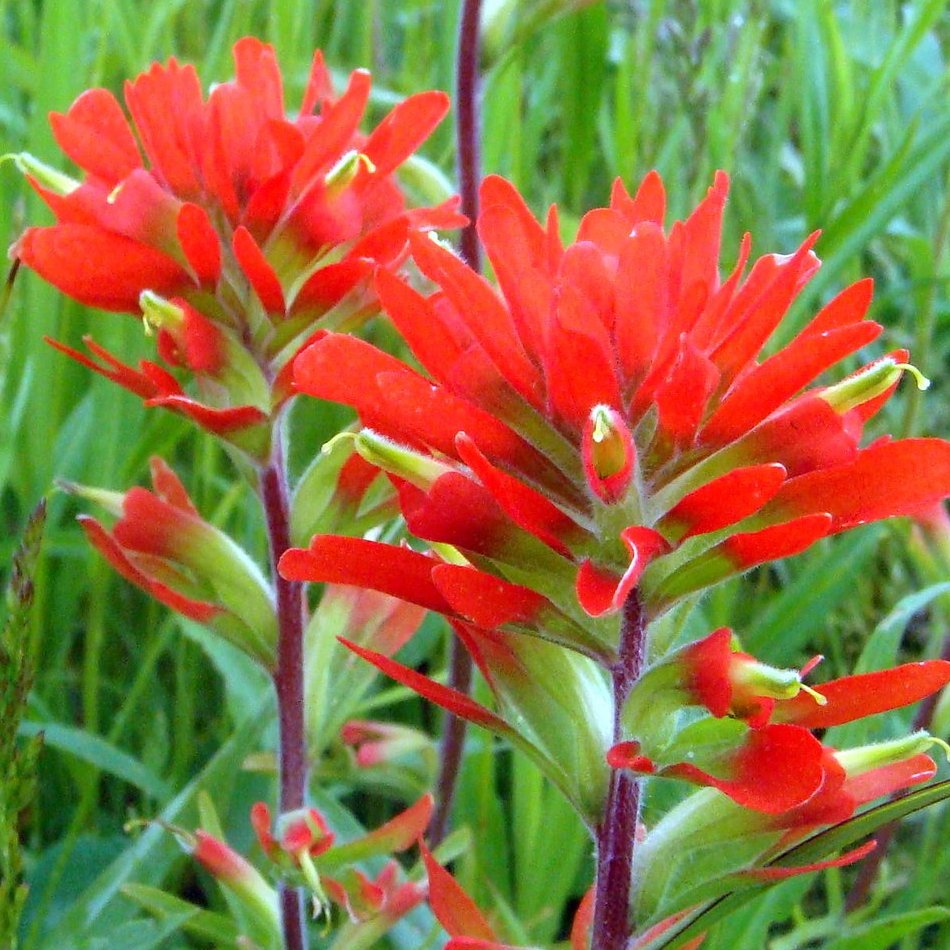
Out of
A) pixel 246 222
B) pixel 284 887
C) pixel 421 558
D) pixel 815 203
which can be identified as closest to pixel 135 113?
pixel 246 222

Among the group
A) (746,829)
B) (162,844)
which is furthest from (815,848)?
(162,844)

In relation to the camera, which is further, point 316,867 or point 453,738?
point 453,738

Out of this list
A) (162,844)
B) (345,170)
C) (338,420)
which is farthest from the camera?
(338,420)

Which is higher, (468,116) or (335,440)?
(468,116)

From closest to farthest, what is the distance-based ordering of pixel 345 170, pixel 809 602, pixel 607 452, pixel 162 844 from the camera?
1. pixel 607 452
2. pixel 345 170
3. pixel 162 844
4. pixel 809 602

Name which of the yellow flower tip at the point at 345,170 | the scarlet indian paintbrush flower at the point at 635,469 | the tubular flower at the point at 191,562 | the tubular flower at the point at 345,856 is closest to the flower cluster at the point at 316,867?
the tubular flower at the point at 345,856

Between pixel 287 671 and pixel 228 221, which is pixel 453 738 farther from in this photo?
pixel 228 221
